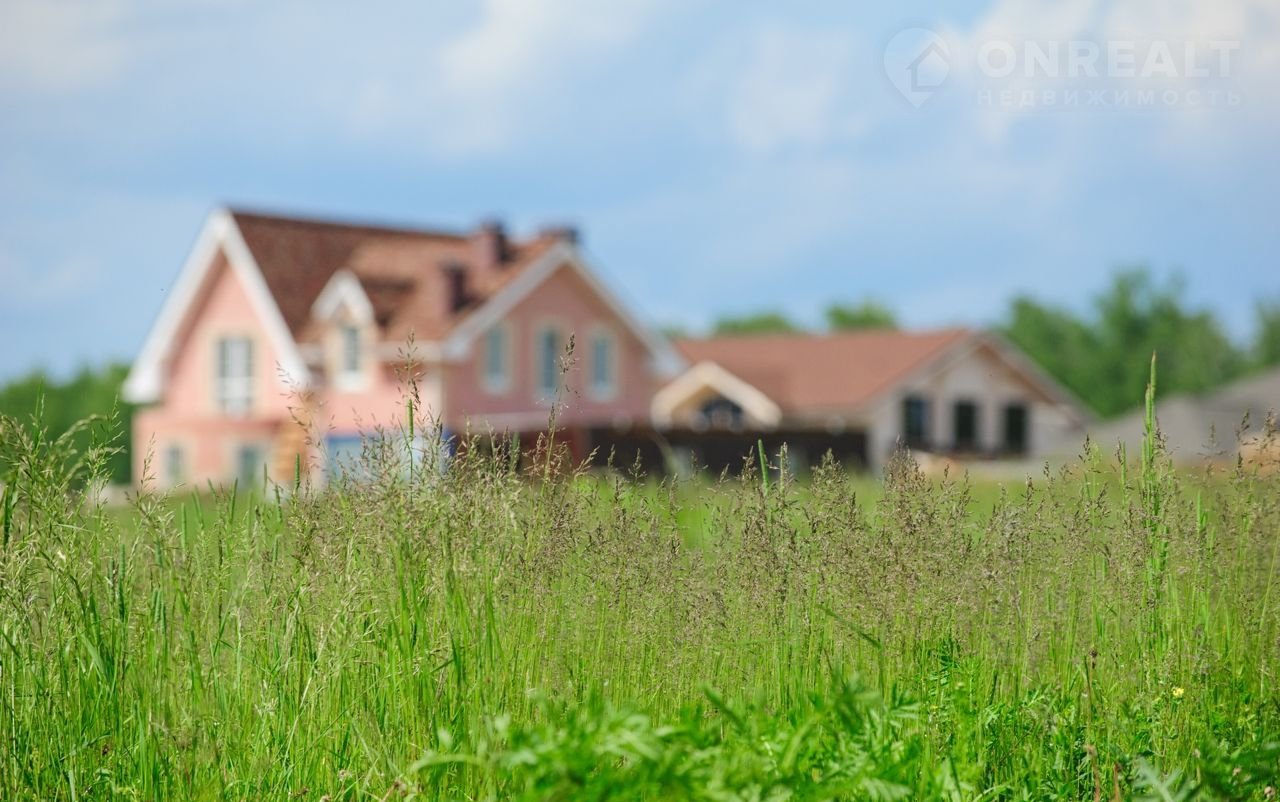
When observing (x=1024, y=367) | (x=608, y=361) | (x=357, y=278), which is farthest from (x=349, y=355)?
(x=1024, y=367)

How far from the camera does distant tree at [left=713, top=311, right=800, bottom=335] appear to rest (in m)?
73.2

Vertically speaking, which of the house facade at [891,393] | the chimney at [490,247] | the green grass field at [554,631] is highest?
the chimney at [490,247]

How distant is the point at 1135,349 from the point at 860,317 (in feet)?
45.1

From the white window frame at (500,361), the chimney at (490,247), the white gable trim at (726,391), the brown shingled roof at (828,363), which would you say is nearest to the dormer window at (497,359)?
the white window frame at (500,361)

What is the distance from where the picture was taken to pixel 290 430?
1169 inches

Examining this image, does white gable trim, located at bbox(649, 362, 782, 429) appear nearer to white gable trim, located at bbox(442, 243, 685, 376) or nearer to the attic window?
white gable trim, located at bbox(442, 243, 685, 376)

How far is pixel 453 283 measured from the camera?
2897cm

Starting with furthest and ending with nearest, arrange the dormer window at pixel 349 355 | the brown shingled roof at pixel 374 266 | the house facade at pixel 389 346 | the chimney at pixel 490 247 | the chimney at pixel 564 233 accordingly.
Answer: the chimney at pixel 564 233 < the chimney at pixel 490 247 < the dormer window at pixel 349 355 < the brown shingled roof at pixel 374 266 < the house facade at pixel 389 346

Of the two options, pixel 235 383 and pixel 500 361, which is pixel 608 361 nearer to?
pixel 500 361

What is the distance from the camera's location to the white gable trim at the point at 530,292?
2834cm

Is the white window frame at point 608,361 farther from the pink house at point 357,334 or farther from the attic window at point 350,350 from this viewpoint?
the attic window at point 350,350

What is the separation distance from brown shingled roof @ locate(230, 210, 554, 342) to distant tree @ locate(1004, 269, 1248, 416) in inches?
1636

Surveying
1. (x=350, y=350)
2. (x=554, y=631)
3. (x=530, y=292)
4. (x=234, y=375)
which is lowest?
(x=554, y=631)

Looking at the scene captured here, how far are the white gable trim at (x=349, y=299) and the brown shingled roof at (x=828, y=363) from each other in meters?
9.30
